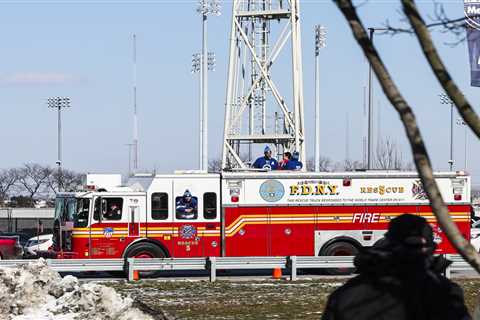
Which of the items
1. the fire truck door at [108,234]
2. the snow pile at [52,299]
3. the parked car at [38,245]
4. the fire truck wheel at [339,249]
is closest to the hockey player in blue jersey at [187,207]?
the fire truck door at [108,234]

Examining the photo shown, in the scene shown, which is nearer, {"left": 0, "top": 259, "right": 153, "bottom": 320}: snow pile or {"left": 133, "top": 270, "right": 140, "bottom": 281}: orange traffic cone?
{"left": 0, "top": 259, "right": 153, "bottom": 320}: snow pile

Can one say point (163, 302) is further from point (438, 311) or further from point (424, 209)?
point (438, 311)

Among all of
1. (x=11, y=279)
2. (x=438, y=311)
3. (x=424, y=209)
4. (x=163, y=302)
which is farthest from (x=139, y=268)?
(x=438, y=311)

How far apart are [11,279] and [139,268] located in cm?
963

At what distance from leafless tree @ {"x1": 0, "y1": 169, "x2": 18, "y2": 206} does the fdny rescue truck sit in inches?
3192

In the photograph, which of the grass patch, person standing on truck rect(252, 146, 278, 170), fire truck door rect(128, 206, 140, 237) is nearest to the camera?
the grass patch

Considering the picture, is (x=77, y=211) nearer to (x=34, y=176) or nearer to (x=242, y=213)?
(x=242, y=213)

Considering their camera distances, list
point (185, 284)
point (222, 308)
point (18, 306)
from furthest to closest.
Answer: point (185, 284) → point (222, 308) → point (18, 306)

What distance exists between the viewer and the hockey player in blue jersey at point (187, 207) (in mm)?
24969

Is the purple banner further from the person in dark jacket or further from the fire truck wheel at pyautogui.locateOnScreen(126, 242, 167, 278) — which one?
the fire truck wheel at pyautogui.locateOnScreen(126, 242, 167, 278)

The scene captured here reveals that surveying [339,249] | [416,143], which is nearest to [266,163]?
[339,249]

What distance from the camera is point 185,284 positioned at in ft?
71.4

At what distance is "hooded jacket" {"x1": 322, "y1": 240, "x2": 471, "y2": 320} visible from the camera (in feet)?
15.3

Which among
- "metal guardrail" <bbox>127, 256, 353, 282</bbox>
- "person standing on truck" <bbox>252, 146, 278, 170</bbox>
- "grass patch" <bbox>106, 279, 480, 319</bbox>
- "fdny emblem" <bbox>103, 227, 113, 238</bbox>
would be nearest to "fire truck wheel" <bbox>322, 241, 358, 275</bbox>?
"metal guardrail" <bbox>127, 256, 353, 282</bbox>
